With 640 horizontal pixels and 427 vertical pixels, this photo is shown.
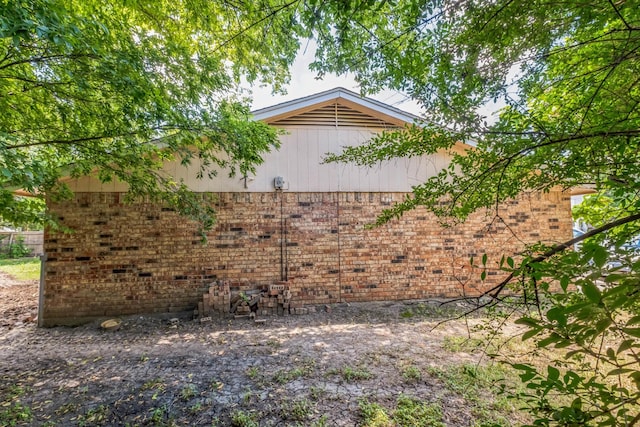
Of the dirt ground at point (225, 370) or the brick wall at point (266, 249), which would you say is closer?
the dirt ground at point (225, 370)

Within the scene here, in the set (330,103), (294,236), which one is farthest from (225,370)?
(330,103)

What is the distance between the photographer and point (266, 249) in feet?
19.1

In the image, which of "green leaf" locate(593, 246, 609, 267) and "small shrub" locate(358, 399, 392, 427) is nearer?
"green leaf" locate(593, 246, 609, 267)

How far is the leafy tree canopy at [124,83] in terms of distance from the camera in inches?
103

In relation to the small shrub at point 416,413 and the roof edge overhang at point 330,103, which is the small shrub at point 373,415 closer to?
the small shrub at point 416,413

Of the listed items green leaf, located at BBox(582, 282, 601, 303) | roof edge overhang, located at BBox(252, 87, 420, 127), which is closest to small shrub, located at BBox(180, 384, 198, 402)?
green leaf, located at BBox(582, 282, 601, 303)

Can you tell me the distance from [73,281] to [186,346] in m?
3.11

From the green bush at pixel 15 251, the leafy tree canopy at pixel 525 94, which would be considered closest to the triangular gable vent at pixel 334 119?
the leafy tree canopy at pixel 525 94

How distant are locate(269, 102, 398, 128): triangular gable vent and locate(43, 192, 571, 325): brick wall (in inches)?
65.0

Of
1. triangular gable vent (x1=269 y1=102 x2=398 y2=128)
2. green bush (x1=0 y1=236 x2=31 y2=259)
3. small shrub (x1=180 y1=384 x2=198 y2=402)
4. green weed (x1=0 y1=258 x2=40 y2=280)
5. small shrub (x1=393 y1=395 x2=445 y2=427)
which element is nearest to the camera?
small shrub (x1=393 y1=395 x2=445 y2=427)

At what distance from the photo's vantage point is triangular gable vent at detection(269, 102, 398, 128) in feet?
19.7

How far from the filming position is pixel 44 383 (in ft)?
10.6

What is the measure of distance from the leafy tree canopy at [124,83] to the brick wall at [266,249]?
47.7 inches

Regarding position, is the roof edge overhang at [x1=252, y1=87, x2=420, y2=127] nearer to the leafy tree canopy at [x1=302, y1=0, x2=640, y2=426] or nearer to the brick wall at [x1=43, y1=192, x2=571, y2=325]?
the brick wall at [x1=43, y1=192, x2=571, y2=325]
